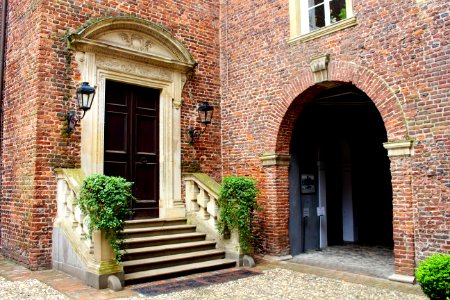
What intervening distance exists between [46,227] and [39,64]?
284 centimetres

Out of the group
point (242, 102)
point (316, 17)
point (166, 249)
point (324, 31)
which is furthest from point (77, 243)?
point (316, 17)

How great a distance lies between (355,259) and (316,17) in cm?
496

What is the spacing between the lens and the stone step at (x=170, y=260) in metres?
6.48

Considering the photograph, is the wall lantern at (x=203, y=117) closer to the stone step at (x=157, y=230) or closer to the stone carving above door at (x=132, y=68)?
the stone carving above door at (x=132, y=68)

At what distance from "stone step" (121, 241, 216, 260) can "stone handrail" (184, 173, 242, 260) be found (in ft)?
0.94

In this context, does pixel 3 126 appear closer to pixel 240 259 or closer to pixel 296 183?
pixel 240 259

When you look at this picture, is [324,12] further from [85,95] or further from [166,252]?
[166,252]

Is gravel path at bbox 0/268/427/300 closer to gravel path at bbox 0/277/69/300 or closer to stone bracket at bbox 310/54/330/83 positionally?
gravel path at bbox 0/277/69/300

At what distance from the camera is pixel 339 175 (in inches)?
429

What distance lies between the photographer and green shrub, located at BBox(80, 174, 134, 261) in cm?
575

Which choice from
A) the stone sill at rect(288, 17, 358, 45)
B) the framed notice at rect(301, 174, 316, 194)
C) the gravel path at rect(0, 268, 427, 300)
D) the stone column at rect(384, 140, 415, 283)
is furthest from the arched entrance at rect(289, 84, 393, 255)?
the stone column at rect(384, 140, 415, 283)

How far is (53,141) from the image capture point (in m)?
7.11

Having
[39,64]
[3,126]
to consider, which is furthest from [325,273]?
[3,126]

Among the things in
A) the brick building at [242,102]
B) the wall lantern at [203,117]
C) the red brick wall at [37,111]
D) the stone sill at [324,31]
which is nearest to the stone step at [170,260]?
the brick building at [242,102]
